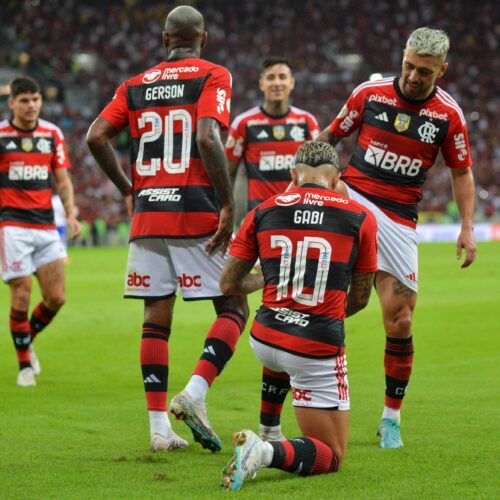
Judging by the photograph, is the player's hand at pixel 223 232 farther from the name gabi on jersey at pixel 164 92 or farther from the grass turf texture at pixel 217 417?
the grass turf texture at pixel 217 417

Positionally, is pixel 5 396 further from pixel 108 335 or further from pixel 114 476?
pixel 108 335

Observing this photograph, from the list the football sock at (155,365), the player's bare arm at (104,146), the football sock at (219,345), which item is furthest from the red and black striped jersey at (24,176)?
the football sock at (219,345)

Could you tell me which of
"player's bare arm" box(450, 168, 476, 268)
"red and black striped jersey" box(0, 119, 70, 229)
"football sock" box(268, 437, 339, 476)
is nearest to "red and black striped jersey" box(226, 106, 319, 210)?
"red and black striped jersey" box(0, 119, 70, 229)

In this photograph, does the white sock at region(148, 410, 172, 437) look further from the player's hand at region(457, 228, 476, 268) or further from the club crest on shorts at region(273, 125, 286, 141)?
the club crest on shorts at region(273, 125, 286, 141)

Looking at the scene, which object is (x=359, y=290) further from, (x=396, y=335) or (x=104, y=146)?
(x=104, y=146)

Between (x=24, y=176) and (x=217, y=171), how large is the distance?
3921 mm

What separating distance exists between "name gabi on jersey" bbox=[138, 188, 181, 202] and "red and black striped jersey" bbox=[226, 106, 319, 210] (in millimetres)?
4670

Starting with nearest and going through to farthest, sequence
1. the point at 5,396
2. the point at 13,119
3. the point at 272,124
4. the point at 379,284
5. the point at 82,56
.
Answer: the point at 379,284, the point at 5,396, the point at 13,119, the point at 272,124, the point at 82,56

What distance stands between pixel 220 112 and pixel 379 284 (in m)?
1.44

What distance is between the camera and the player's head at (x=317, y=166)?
5.15 m

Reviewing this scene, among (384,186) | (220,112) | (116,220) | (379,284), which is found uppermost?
(220,112)

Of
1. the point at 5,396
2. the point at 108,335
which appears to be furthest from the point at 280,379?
the point at 108,335

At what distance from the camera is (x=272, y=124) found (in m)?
11.0

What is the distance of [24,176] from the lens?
371 inches
